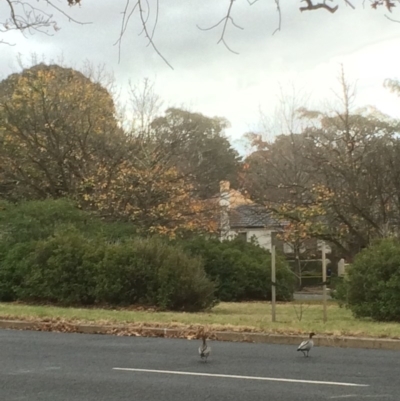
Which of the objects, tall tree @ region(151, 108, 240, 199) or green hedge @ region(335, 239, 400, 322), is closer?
green hedge @ region(335, 239, 400, 322)

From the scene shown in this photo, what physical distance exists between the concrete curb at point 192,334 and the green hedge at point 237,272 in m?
9.80

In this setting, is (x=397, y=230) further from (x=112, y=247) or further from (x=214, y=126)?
(x=214, y=126)

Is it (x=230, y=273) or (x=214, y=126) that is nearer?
(x=230, y=273)

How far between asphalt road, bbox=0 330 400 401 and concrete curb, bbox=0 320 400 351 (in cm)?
41

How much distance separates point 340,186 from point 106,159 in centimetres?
946

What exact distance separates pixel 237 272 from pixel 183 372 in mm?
15687

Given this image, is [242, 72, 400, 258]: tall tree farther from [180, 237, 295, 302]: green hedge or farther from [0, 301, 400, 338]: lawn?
[0, 301, 400, 338]: lawn

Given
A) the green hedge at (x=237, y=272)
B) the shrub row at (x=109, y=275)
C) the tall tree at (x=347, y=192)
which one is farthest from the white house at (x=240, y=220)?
the shrub row at (x=109, y=275)

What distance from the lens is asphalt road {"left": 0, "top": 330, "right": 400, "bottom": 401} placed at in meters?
7.71

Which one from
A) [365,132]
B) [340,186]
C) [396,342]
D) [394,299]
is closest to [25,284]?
[394,299]

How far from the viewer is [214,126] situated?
5716 cm

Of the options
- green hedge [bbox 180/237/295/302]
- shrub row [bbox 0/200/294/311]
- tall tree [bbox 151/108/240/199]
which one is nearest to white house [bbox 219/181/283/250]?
tall tree [bbox 151/108/240/199]

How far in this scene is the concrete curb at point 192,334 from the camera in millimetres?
12281

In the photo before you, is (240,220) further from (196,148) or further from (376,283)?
(376,283)
